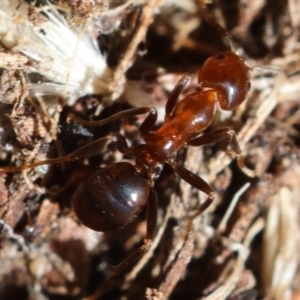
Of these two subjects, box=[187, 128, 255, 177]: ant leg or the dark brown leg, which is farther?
box=[187, 128, 255, 177]: ant leg

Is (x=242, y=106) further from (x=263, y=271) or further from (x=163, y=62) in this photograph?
(x=263, y=271)

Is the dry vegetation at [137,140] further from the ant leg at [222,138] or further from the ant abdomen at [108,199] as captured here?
the ant abdomen at [108,199]

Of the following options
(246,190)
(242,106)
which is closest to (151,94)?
(242,106)

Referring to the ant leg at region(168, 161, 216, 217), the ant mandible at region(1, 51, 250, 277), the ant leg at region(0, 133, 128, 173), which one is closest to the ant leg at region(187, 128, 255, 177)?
the ant mandible at region(1, 51, 250, 277)

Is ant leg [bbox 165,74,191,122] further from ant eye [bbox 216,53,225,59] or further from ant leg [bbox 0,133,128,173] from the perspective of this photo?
ant leg [bbox 0,133,128,173]

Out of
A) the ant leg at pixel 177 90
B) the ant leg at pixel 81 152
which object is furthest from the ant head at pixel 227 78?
the ant leg at pixel 81 152

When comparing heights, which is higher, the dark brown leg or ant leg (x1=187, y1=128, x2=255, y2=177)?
ant leg (x1=187, y1=128, x2=255, y2=177)

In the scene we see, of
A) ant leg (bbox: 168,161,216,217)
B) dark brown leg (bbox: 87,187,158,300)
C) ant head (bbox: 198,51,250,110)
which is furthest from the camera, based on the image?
ant head (bbox: 198,51,250,110)
